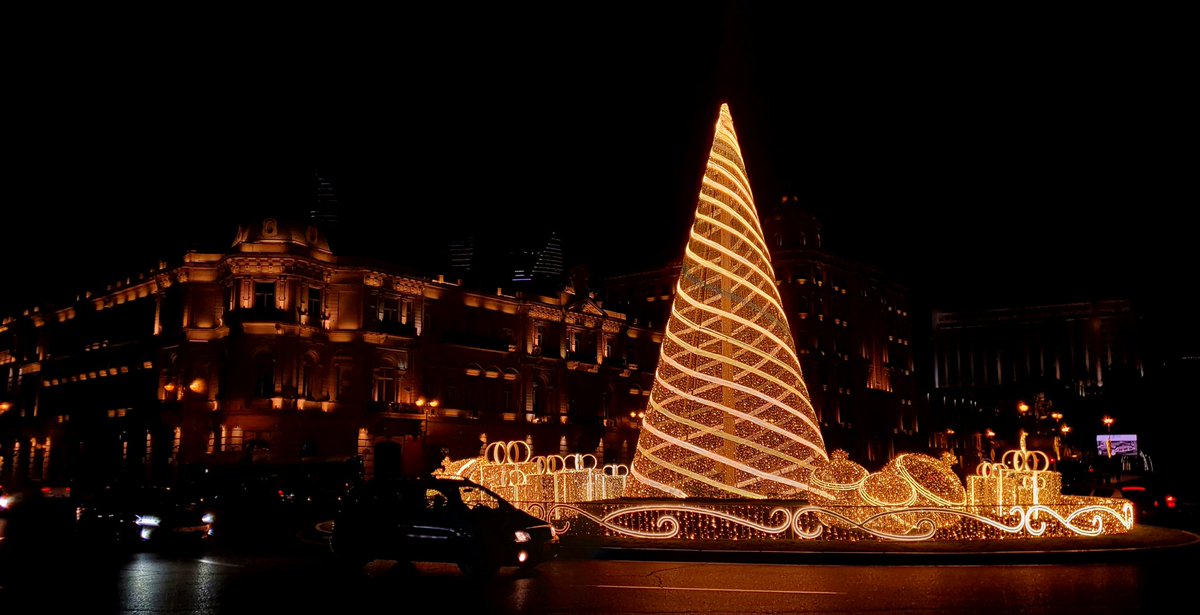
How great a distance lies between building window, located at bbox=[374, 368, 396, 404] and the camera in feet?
167

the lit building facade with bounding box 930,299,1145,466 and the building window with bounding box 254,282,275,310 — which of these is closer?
the building window with bounding box 254,282,275,310

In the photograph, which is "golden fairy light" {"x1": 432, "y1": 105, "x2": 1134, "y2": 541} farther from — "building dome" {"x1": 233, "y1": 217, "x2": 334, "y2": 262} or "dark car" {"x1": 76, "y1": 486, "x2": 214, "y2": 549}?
"building dome" {"x1": 233, "y1": 217, "x2": 334, "y2": 262}

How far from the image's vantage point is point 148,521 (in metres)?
19.8

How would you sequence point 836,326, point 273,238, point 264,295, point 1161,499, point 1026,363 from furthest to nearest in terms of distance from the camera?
point 1026,363, point 836,326, point 273,238, point 264,295, point 1161,499

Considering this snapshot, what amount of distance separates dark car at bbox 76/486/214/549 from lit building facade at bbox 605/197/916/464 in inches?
2031

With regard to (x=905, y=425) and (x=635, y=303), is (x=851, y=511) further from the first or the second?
(x=905, y=425)

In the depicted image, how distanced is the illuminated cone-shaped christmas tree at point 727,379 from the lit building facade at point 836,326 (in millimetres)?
49551

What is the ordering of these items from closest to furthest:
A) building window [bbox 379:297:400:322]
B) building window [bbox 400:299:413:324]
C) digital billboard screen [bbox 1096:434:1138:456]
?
building window [bbox 379:297:400:322], building window [bbox 400:299:413:324], digital billboard screen [bbox 1096:434:1138:456]

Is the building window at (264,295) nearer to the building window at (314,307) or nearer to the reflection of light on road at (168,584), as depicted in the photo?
the building window at (314,307)

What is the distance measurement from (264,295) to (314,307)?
2.60 m

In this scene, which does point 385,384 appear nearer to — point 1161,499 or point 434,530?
point 1161,499

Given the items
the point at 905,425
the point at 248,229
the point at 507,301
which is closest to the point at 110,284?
the point at 248,229

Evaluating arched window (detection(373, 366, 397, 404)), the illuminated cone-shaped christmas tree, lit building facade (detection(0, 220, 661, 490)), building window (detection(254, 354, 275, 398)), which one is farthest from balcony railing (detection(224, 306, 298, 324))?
the illuminated cone-shaped christmas tree

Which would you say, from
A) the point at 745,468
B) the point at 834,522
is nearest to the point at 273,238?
the point at 745,468
